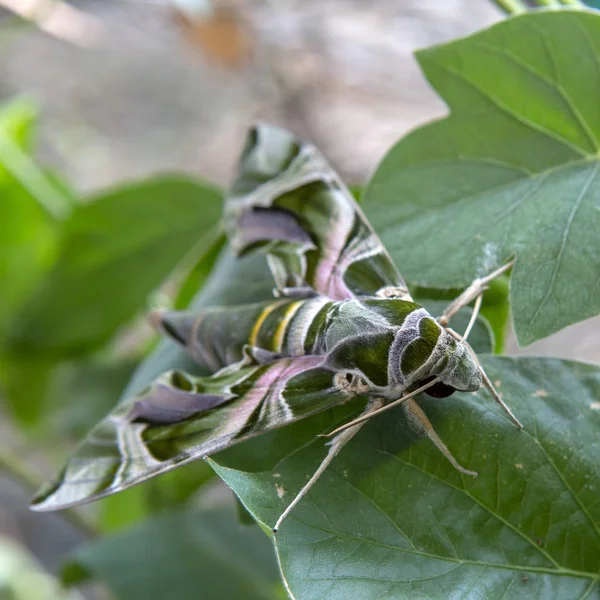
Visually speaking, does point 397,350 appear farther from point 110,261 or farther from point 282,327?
point 110,261

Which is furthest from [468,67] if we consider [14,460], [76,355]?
[14,460]

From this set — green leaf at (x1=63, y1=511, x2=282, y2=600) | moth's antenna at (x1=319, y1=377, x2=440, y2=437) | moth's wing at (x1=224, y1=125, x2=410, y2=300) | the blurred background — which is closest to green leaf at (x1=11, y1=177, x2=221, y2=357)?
the blurred background

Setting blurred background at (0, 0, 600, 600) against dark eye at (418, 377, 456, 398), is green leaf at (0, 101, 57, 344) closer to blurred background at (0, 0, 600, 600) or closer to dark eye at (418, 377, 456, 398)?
blurred background at (0, 0, 600, 600)

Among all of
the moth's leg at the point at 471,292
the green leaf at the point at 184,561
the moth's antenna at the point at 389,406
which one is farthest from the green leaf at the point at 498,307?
the green leaf at the point at 184,561

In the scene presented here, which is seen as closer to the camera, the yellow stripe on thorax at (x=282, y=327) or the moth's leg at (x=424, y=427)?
the moth's leg at (x=424, y=427)

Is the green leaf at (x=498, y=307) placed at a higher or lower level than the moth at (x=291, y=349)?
lower

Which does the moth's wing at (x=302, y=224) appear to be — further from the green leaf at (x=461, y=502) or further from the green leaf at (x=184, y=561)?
the green leaf at (x=184, y=561)

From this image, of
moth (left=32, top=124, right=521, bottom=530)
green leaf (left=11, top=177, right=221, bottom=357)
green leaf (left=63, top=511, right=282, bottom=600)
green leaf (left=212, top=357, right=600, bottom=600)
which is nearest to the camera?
green leaf (left=212, top=357, right=600, bottom=600)

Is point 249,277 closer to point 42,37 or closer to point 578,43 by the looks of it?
point 578,43
